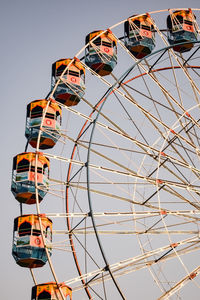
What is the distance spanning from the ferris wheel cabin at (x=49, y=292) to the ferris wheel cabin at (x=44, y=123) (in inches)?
209

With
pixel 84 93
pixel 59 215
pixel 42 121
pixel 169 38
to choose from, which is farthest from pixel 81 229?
pixel 169 38

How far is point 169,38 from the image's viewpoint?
22453mm

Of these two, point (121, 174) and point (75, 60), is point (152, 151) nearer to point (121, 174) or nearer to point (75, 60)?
point (121, 174)

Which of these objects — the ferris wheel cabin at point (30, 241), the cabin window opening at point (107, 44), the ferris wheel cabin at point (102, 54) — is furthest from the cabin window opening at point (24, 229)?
the cabin window opening at point (107, 44)

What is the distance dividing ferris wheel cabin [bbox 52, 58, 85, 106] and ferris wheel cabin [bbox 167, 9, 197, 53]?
3.83 meters

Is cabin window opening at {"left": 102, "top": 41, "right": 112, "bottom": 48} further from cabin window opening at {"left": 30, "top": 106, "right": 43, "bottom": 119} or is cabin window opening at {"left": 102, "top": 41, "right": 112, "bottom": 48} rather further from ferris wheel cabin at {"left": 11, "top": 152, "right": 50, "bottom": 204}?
ferris wheel cabin at {"left": 11, "top": 152, "right": 50, "bottom": 204}

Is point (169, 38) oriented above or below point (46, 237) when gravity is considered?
above

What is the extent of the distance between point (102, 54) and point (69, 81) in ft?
5.62

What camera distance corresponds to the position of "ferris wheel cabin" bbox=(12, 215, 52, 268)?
18.2 metres

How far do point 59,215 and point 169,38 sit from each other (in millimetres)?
8704

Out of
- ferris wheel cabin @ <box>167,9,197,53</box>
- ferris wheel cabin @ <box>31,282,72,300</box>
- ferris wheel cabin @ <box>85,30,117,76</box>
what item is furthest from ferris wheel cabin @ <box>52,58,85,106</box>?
ferris wheel cabin @ <box>31,282,72,300</box>

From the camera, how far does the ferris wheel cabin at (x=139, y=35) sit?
2225 centimetres

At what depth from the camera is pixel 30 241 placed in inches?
717

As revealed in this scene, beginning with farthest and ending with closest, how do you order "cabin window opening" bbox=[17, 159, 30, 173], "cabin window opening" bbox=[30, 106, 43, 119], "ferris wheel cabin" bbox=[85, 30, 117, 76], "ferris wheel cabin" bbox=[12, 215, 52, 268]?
"ferris wheel cabin" bbox=[85, 30, 117, 76], "cabin window opening" bbox=[30, 106, 43, 119], "cabin window opening" bbox=[17, 159, 30, 173], "ferris wheel cabin" bbox=[12, 215, 52, 268]
